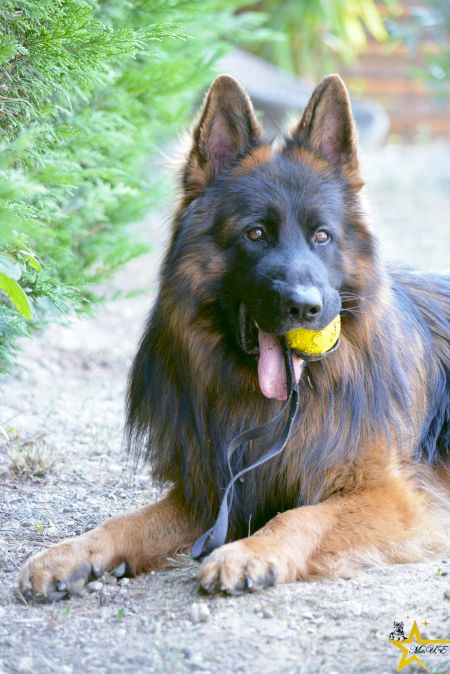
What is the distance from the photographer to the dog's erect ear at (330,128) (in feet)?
14.2

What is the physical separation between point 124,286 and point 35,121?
563 centimetres

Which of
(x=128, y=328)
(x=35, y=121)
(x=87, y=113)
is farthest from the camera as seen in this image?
(x=128, y=328)

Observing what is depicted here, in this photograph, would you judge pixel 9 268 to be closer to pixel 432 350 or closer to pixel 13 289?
pixel 13 289

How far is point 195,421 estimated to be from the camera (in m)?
4.26

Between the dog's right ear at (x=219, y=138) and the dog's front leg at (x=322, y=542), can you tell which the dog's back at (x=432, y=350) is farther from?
the dog's right ear at (x=219, y=138)

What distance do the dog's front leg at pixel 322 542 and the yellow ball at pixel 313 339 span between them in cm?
68

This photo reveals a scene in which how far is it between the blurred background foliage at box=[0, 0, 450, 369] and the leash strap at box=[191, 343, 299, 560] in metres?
1.10

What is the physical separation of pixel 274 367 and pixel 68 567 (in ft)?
4.01

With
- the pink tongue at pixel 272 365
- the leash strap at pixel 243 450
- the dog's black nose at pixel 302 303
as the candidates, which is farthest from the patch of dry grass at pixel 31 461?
the dog's black nose at pixel 302 303

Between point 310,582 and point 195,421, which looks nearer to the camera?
point 310,582

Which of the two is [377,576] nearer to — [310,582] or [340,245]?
[310,582]

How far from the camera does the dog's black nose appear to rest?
12.3 ft

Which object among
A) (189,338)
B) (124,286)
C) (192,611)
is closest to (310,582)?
→ (192,611)

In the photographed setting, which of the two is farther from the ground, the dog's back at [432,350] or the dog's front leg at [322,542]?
the dog's back at [432,350]
